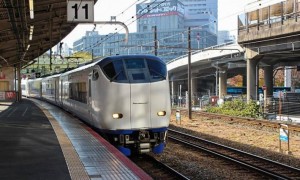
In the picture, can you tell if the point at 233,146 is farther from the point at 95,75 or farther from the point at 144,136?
the point at 95,75

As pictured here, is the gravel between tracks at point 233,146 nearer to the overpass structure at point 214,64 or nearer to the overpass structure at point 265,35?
the overpass structure at point 265,35

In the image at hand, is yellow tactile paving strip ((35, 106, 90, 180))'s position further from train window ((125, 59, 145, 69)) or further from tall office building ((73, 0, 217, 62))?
tall office building ((73, 0, 217, 62))

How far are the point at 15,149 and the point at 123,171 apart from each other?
12.6 ft

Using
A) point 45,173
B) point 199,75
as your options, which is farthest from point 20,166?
point 199,75

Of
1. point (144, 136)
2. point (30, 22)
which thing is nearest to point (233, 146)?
point (144, 136)

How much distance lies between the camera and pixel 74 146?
11.2m

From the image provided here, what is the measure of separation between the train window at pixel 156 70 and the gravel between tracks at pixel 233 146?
8.59 ft

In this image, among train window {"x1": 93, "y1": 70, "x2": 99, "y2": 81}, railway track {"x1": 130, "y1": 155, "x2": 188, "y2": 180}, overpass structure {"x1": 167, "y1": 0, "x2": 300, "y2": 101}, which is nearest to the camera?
railway track {"x1": 130, "y1": 155, "x2": 188, "y2": 180}

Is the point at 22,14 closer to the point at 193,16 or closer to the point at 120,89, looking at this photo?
the point at 120,89

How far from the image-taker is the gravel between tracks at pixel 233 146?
39.2 ft

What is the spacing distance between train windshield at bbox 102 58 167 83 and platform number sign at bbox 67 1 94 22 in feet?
11.8

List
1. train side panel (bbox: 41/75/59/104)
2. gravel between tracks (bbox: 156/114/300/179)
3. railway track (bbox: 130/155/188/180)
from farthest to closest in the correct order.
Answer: train side panel (bbox: 41/75/59/104) < gravel between tracks (bbox: 156/114/300/179) < railway track (bbox: 130/155/188/180)

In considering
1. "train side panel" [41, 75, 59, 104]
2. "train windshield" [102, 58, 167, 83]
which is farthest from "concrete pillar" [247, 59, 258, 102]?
"train windshield" [102, 58, 167, 83]

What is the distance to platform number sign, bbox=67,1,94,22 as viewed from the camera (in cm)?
1571
